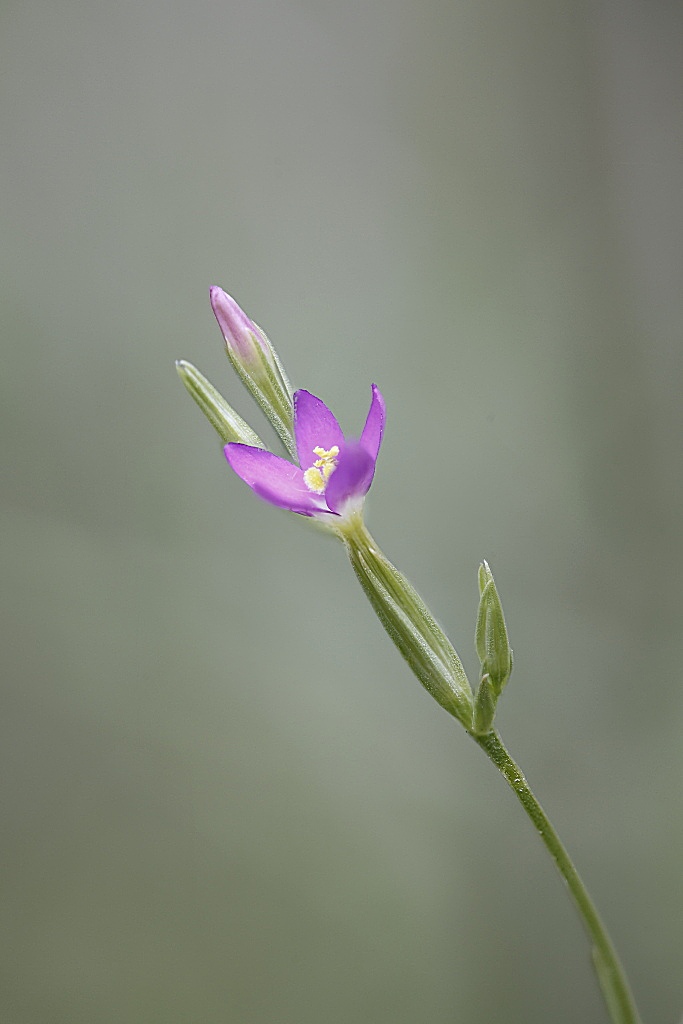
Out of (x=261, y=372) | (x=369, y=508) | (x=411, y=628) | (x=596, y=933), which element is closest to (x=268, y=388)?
(x=261, y=372)

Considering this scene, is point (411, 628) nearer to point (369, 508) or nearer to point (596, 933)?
point (596, 933)

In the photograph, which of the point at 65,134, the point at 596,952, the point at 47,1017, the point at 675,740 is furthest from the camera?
the point at 675,740

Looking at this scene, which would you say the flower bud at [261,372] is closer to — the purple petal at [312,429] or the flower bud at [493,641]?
the purple petal at [312,429]

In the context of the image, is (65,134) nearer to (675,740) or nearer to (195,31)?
(195,31)

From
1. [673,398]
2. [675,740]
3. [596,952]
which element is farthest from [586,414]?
[596,952]

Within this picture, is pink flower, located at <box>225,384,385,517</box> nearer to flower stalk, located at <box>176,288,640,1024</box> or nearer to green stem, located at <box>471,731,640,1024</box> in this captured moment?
flower stalk, located at <box>176,288,640,1024</box>

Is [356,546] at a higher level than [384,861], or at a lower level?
higher
